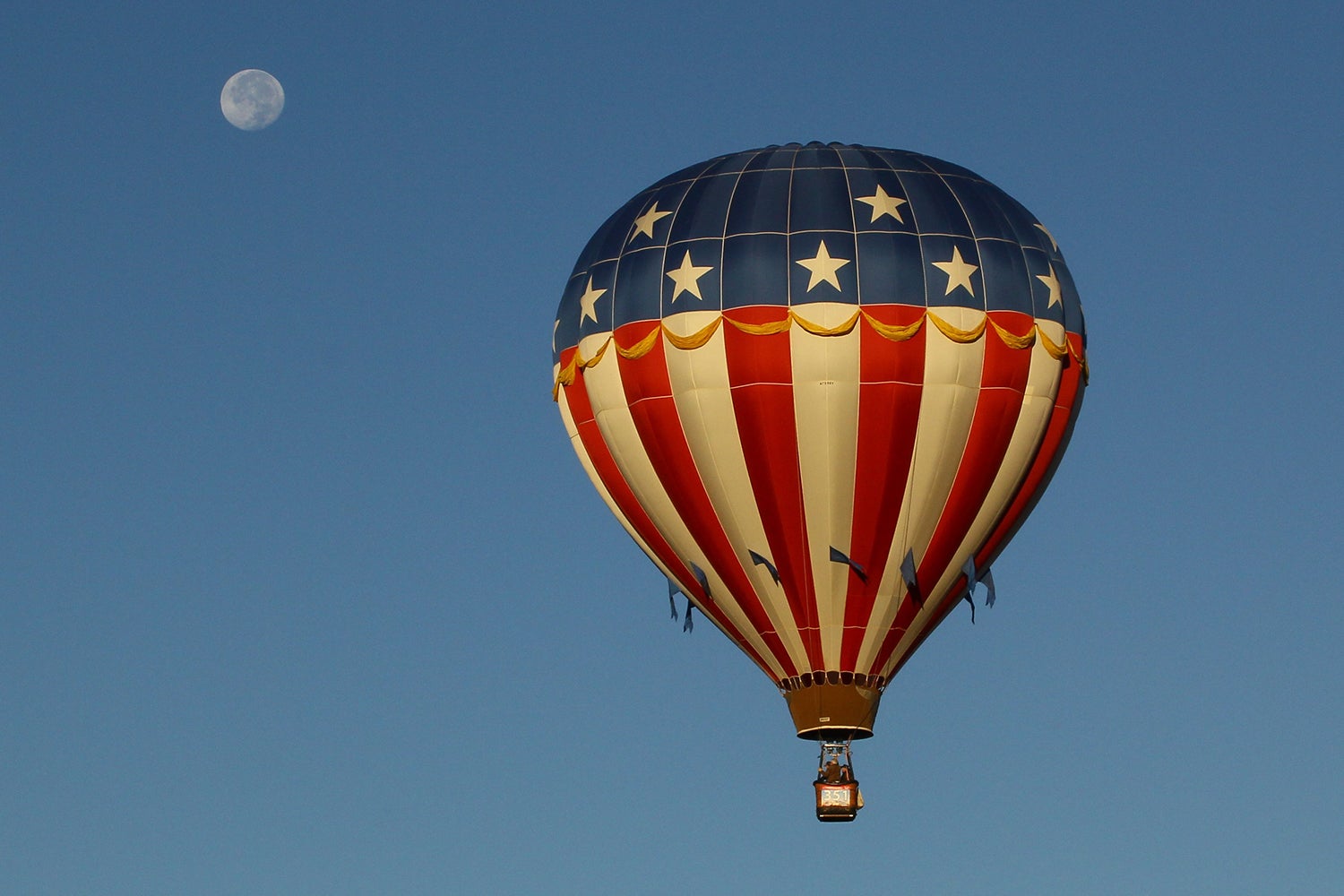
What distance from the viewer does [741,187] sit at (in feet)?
141

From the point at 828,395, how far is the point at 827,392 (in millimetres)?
53

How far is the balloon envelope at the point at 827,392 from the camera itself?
41.8 meters

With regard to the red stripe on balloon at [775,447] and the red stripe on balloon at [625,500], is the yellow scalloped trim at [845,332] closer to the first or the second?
the red stripe on balloon at [775,447]

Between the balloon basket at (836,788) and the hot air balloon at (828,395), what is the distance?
1.2 inches

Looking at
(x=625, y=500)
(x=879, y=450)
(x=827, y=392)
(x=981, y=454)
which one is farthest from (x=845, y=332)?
(x=625, y=500)

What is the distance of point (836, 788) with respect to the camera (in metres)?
42.2

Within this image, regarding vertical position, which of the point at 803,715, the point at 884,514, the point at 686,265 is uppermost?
the point at 686,265

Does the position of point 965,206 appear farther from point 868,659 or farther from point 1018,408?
point 868,659

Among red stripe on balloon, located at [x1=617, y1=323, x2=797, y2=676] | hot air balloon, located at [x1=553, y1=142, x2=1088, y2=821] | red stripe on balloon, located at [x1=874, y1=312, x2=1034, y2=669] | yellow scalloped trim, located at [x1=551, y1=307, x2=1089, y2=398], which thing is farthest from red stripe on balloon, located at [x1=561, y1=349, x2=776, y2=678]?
red stripe on balloon, located at [x1=874, y1=312, x2=1034, y2=669]

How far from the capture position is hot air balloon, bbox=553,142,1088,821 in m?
41.8

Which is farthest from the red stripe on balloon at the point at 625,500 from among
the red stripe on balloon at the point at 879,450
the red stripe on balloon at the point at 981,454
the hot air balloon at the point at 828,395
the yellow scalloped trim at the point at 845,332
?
the red stripe on balloon at the point at 981,454

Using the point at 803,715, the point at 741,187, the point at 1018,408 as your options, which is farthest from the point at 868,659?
the point at 741,187

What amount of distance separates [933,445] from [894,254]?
2.84 metres

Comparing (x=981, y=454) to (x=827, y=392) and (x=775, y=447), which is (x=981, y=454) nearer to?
(x=827, y=392)
